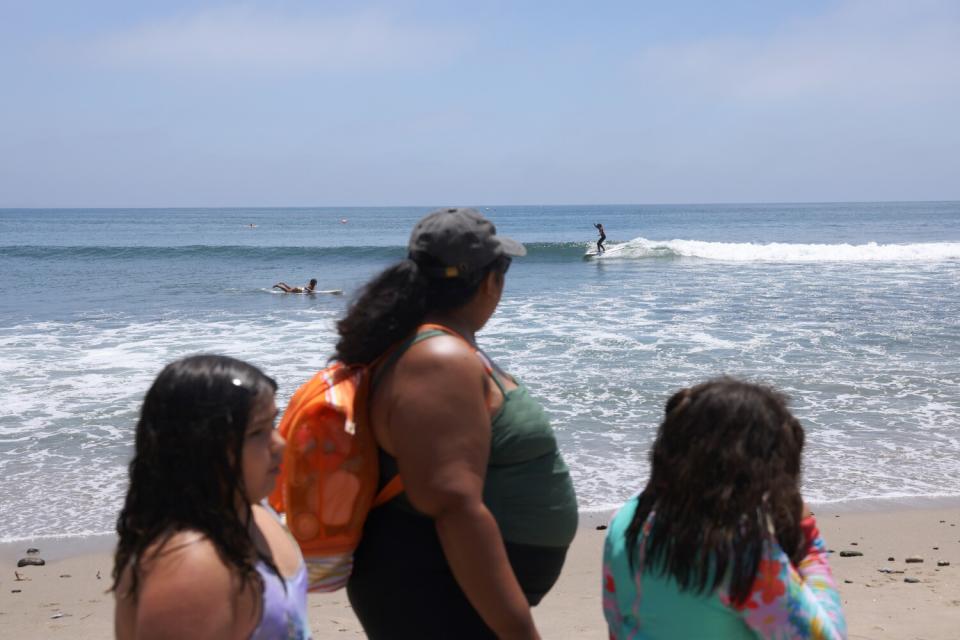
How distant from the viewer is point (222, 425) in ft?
5.24

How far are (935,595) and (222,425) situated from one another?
14.6ft

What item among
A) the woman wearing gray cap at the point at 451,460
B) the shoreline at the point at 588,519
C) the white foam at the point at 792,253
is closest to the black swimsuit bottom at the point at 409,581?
the woman wearing gray cap at the point at 451,460

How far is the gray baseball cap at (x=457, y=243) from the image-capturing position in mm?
2100

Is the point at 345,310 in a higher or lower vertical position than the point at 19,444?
higher

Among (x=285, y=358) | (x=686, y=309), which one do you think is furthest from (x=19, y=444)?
(x=686, y=309)

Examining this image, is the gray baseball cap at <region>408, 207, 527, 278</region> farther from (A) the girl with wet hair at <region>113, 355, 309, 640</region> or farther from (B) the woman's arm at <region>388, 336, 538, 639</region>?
(A) the girl with wet hair at <region>113, 355, 309, 640</region>

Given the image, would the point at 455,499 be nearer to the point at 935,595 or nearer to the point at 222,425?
the point at 222,425

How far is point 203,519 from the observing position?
154cm

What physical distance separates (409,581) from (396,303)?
59cm

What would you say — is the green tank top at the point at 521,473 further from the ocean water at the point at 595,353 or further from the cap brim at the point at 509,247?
the ocean water at the point at 595,353

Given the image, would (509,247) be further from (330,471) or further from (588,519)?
(588,519)

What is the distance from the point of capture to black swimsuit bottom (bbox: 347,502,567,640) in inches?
80.4

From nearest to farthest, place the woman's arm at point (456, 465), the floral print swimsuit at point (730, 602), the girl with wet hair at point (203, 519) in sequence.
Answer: the girl with wet hair at point (203, 519), the floral print swimsuit at point (730, 602), the woman's arm at point (456, 465)

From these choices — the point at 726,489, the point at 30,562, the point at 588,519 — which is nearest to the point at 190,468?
the point at 726,489
